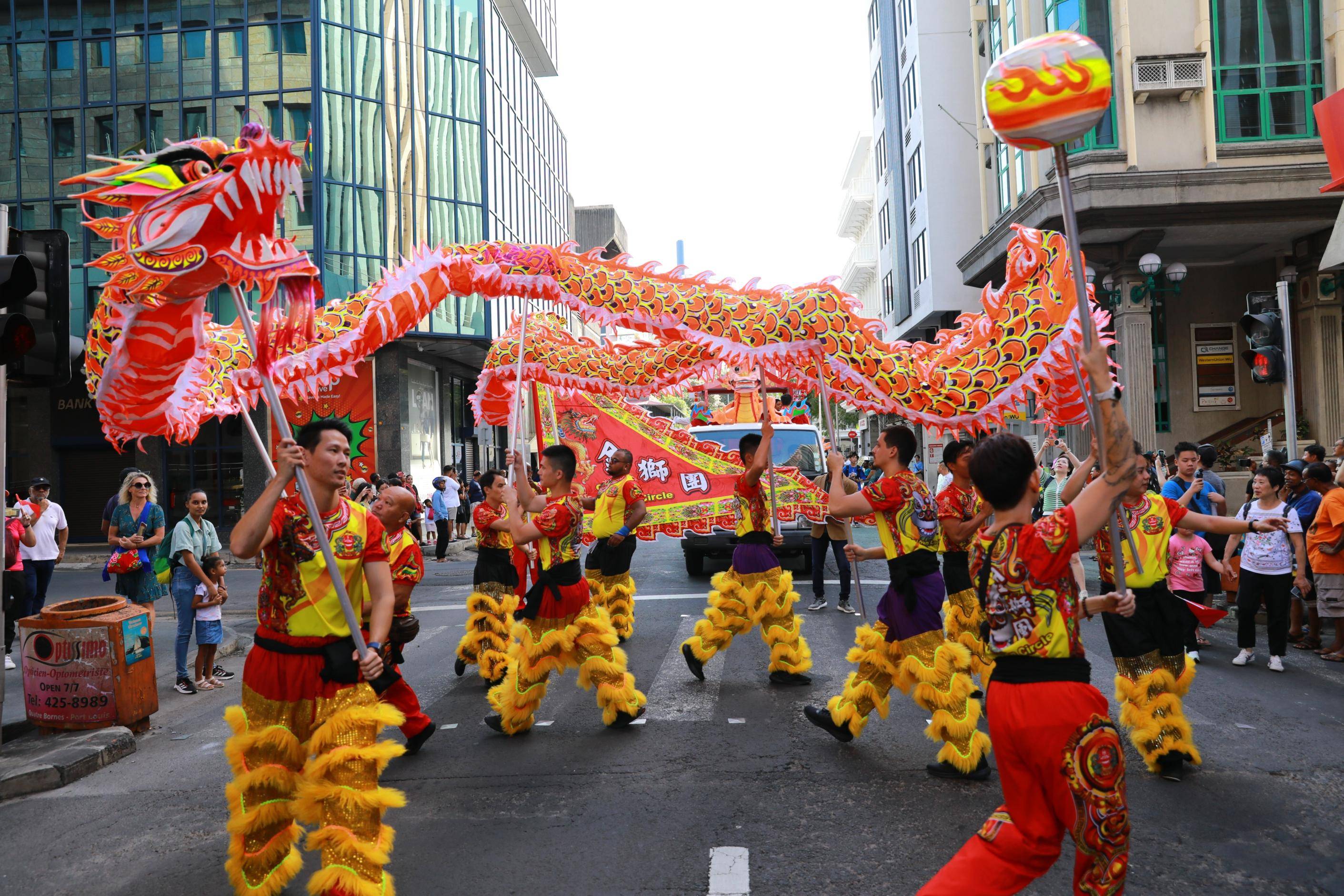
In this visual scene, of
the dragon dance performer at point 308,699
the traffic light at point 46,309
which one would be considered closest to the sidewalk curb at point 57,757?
the traffic light at point 46,309

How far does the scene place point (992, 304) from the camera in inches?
268

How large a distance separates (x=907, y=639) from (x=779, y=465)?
26.6ft

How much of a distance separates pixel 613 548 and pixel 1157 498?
188 inches

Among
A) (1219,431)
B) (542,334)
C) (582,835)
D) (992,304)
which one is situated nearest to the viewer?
(582,835)

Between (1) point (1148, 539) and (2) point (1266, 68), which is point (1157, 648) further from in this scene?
(2) point (1266, 68)

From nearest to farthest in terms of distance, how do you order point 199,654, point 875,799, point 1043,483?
point 875,799 → point 199,654 → point 1043,483

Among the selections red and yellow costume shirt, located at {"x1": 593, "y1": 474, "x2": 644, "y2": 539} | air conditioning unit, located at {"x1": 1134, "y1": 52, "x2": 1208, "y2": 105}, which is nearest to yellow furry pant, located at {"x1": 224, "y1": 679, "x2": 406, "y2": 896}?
red and yellow costume shirt, located at {"x1": 593, "y1": 474, "x2": 644, "y2": 539}

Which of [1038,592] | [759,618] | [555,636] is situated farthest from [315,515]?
[759,618]

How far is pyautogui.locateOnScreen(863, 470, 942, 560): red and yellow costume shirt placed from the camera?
5523 mm

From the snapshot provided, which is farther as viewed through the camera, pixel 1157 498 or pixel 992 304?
pixel 992 304

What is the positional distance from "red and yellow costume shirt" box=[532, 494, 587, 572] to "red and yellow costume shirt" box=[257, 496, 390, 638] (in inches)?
86.0

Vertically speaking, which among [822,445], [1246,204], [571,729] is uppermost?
[1246,204]

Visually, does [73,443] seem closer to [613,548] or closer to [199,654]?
[199,654]

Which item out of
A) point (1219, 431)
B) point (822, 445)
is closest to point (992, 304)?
point (822, 445)
